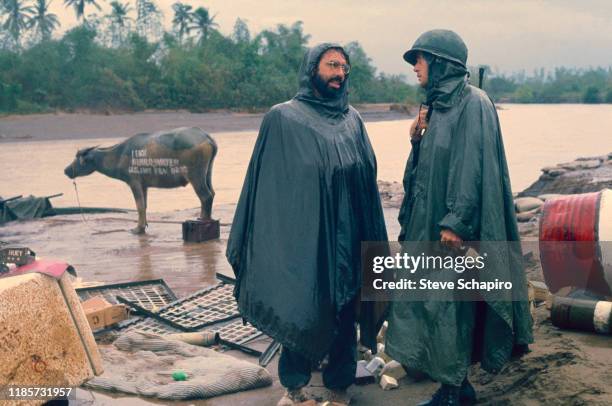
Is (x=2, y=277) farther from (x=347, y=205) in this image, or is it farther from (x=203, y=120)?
(x=203, y=120)

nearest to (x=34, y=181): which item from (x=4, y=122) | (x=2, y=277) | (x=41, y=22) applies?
(x=4, y=122)

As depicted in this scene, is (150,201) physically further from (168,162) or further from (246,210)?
(246,210)

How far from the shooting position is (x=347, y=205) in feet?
13.4

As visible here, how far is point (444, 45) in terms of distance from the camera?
3.77m

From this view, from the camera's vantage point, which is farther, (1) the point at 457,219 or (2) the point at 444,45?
(2) the point at 444,45

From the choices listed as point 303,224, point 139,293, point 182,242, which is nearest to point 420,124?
point 303,224

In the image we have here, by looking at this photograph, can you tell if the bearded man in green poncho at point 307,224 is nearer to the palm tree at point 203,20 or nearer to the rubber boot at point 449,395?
Answer: the rubber boot at point 449,395

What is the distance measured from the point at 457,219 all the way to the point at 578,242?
153 cm

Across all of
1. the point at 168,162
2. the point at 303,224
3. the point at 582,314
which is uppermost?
the point at 303,224

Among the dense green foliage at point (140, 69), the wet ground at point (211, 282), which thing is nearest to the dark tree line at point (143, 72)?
the dense green foliage at point (140, 69)

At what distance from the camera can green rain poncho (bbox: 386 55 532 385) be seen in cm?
360

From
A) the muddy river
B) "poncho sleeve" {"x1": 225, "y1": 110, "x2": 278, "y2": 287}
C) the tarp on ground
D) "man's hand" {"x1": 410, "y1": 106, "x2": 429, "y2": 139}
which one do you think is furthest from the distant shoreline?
"man's hand" {"x1": 410, "y1": 106, "x2": 429, "y2": 139}

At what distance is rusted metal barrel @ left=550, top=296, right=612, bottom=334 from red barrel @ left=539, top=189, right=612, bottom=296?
0.34 m

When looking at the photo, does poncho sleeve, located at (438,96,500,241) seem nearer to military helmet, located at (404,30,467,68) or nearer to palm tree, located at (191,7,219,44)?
military helmet, located at (404,30,467,68)
